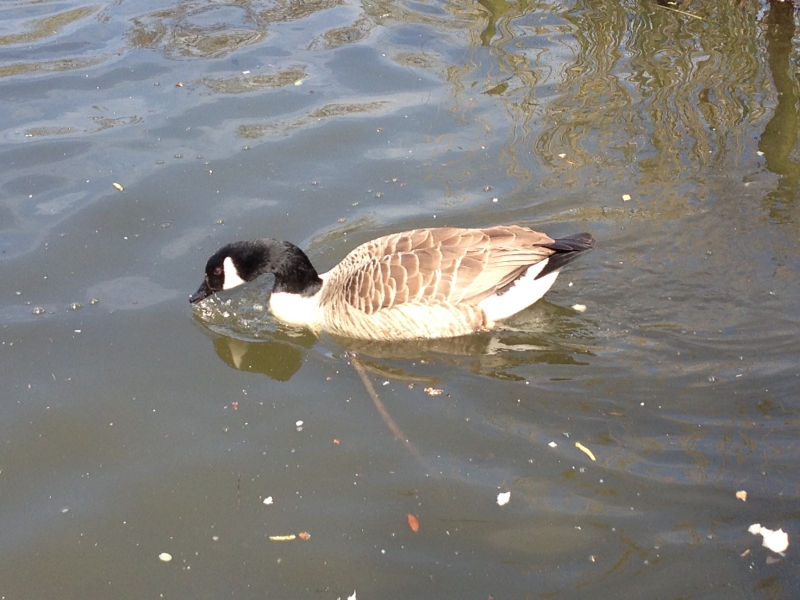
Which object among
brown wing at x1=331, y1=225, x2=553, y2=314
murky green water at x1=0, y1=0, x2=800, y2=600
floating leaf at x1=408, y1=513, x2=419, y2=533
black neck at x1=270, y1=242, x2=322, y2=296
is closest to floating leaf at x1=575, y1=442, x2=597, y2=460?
murky green water at x1=0, y1=0, x2=800, y2=600

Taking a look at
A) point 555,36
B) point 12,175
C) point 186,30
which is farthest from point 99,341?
point 555,36

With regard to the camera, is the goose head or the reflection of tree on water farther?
the reflection of tree on water

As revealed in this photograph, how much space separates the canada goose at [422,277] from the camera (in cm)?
594

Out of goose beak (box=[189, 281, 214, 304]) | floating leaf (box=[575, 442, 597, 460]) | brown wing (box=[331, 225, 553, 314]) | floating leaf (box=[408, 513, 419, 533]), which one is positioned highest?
brown wing (box=[331, 225, 553, 314])

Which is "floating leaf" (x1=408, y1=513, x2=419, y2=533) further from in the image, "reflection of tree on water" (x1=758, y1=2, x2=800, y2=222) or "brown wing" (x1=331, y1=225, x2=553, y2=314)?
"reflection of tree on water" (x1=758, y1=2, x2=800, y2=222)

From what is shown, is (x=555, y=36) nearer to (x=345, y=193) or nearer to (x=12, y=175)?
(x=345, y=193)

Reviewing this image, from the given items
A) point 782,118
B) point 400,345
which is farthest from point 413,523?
point 782,118

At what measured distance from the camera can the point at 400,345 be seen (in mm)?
6168

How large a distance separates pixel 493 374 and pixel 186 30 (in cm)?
675

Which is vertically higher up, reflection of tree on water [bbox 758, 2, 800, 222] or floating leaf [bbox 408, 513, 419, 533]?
reflection of tree on water [bbox 758, 2, 800, 222]

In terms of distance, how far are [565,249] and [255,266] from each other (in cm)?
233

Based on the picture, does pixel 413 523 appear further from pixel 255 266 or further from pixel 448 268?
pixel 255 266

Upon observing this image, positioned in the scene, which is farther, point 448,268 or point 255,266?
point 255,266

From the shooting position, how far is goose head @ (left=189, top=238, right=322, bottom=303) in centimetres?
614
